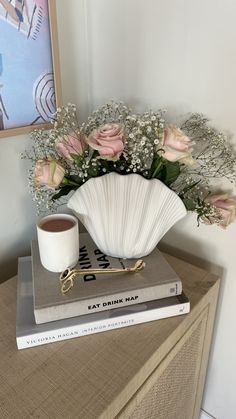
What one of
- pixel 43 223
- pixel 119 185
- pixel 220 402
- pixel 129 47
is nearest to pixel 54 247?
pixel 43 223

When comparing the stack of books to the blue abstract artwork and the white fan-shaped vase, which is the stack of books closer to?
the white fan-shaped vase

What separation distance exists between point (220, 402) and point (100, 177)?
0.86m

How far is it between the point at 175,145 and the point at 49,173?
0.82 ft

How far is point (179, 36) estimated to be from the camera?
798mm

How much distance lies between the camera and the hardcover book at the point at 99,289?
2.19 ft

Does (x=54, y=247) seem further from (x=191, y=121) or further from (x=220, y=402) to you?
(x=220, y=402)

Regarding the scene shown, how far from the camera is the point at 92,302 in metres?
0.68

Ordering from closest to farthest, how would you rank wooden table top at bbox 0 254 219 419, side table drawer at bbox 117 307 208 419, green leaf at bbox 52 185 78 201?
wooden table top at bbox 0 254 219 419 → side table drawer at bbox 117 307 208 419 → green leaf at bbox 52 185 78 201

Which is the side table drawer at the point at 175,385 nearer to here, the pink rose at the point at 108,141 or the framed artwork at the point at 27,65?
the pink rose at the point at 108,141

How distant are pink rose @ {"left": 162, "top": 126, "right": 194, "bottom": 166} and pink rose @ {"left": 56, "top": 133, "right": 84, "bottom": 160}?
0.56ft

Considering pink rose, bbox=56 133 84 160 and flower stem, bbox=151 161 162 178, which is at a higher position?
pink rose, bbox=56 133 84 160

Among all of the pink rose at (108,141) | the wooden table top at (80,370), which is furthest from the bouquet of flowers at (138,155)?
the wooden table top at (80,370)

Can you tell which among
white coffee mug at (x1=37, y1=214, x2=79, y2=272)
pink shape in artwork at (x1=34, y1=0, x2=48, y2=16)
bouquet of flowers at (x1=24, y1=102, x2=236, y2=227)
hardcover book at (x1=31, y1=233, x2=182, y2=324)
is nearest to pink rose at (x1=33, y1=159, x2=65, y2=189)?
bouquet of flowers at (x1=24, y1=102, x2=236, y2=227)

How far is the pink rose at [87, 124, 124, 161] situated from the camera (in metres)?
0.64
